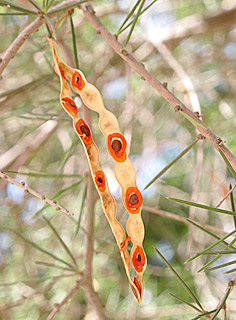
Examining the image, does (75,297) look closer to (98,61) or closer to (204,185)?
(204,185)

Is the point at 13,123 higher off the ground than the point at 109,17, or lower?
lower

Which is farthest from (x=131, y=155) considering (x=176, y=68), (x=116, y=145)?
(x=116, y=145)

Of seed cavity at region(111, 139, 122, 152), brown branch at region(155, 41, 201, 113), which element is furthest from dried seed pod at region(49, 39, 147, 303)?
brown branch at region(155, 41, 201, 113)

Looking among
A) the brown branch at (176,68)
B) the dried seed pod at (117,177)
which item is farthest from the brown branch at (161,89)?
the brown branch at (176,68)

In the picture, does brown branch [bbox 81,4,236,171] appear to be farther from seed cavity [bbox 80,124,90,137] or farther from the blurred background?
the blurred background

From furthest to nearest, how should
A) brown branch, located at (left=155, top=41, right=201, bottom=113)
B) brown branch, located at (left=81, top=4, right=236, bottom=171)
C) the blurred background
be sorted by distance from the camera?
the blurred background
brown branch, located at (left=155, top=41, right=201, bottom=113)
brown branch, located at (left=81, top=4, right=236, bottom=171)

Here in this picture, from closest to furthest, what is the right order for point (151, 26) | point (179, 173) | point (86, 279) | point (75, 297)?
point (86, 279), point (151, 26), point (75, 297), point (179, 173)

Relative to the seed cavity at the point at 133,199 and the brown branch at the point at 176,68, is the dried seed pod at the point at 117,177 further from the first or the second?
the brown branch at the point at 176,68

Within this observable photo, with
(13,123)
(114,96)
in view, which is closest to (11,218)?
(13,123)
